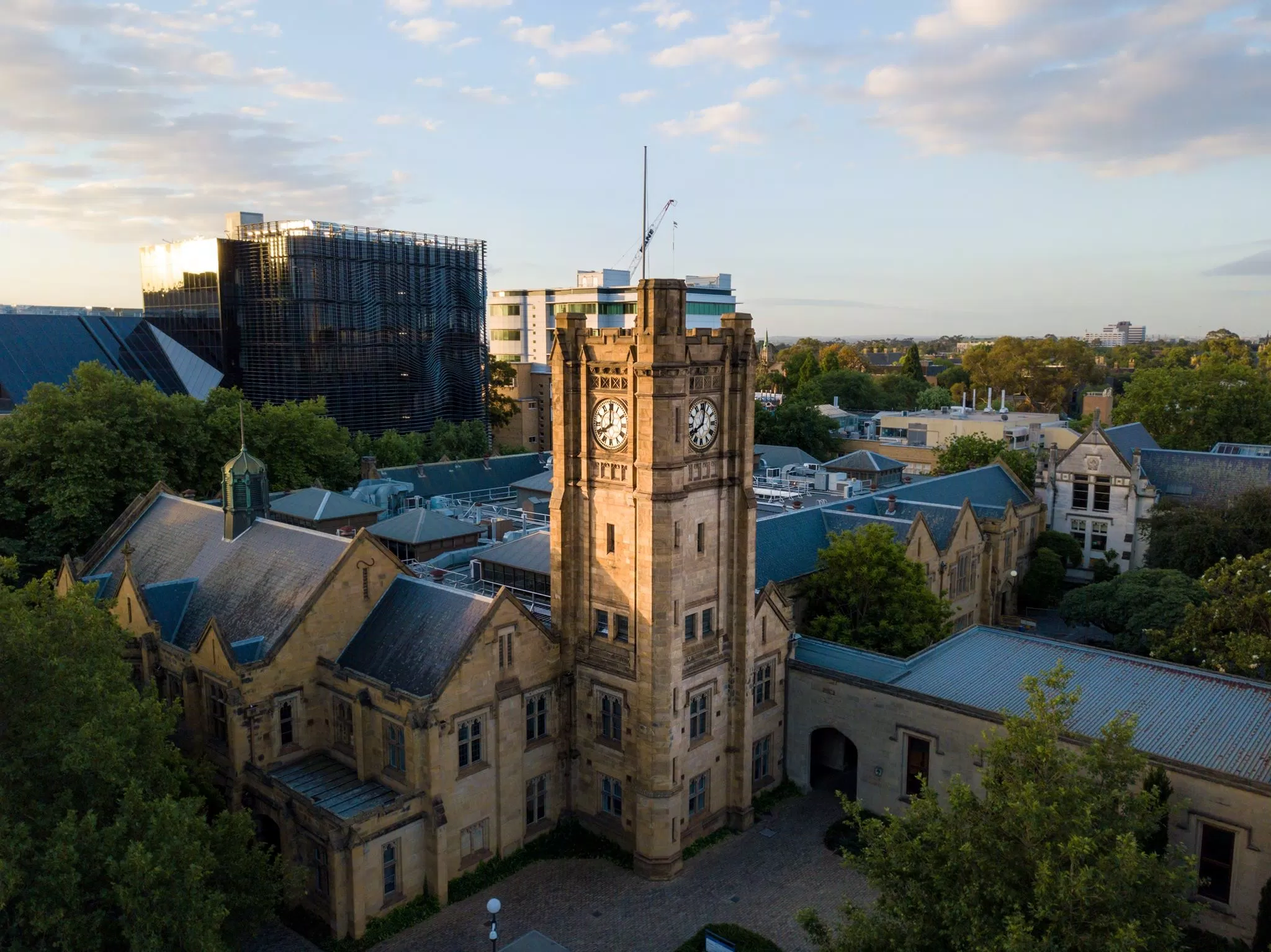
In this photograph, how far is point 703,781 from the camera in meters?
39.3

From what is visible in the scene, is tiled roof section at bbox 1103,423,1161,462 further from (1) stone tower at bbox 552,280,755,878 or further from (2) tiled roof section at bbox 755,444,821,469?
(1) stone tower at bbox 552,280,755,878

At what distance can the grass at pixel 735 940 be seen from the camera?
31.9m

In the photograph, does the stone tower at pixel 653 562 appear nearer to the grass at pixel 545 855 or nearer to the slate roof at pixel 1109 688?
the grass at pixel 545 855

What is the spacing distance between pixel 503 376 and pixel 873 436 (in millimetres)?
57722

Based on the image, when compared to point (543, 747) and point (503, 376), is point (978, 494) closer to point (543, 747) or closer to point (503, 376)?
point (543, 747)

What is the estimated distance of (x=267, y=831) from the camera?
37.1m

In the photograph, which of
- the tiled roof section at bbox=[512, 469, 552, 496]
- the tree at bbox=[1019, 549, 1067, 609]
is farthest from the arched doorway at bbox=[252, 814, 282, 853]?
the tree at bbox=[1019, 549, 1067, 609]

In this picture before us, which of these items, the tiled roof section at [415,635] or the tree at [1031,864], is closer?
the tree at [1031,864]

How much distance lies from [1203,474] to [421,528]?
65.9m

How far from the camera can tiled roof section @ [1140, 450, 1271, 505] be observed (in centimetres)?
7506

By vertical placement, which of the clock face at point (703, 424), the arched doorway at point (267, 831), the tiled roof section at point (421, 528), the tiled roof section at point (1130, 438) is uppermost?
the clock face at point (703, 424)

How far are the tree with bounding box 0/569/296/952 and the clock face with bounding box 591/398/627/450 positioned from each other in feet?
59.8

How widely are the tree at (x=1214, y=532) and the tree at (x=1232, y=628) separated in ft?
76.5

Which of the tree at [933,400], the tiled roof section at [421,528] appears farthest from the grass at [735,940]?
the tree at [933,400]
